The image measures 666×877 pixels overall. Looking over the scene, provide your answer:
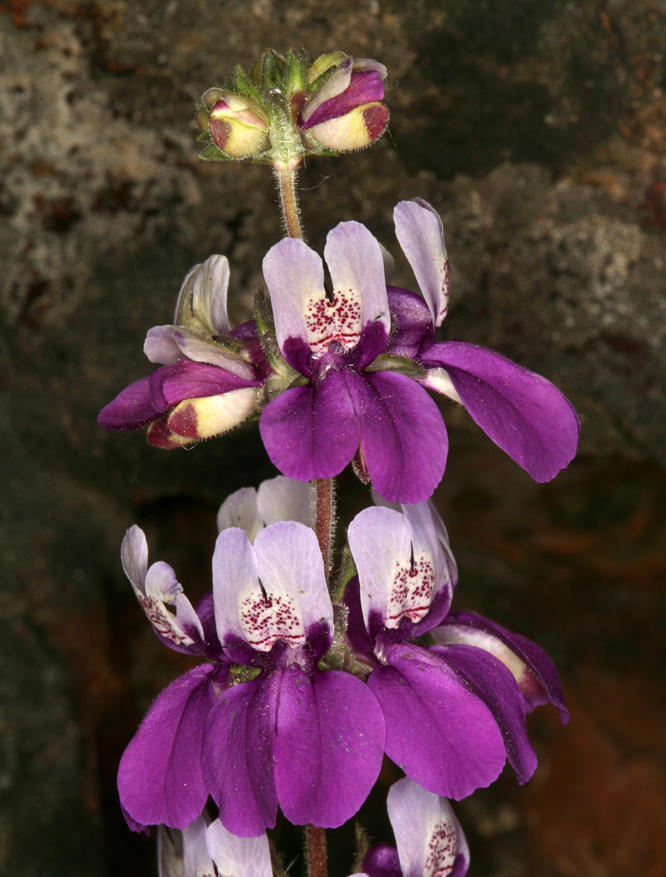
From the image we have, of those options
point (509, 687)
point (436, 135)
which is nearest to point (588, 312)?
point (436, 135)

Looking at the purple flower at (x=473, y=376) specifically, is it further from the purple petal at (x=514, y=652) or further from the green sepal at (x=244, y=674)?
the green sepal at (x=244, y=674)

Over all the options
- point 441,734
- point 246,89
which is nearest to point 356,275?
point 246,89

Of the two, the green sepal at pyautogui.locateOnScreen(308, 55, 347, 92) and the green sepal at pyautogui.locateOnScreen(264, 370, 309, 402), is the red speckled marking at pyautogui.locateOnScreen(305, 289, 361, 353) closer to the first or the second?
the green sepal at pyautogui.locateOnScreen(264, 370, 309, 402)

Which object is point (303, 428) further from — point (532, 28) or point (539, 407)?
point (532, 28)

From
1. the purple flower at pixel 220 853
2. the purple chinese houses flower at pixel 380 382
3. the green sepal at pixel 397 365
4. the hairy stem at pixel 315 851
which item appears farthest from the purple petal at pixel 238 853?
the green sepal at pixel 397 365

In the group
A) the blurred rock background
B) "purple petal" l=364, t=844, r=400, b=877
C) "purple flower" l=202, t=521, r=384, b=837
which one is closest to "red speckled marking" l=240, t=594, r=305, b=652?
"purple flower" l=202, t=521, r=384, b=837
